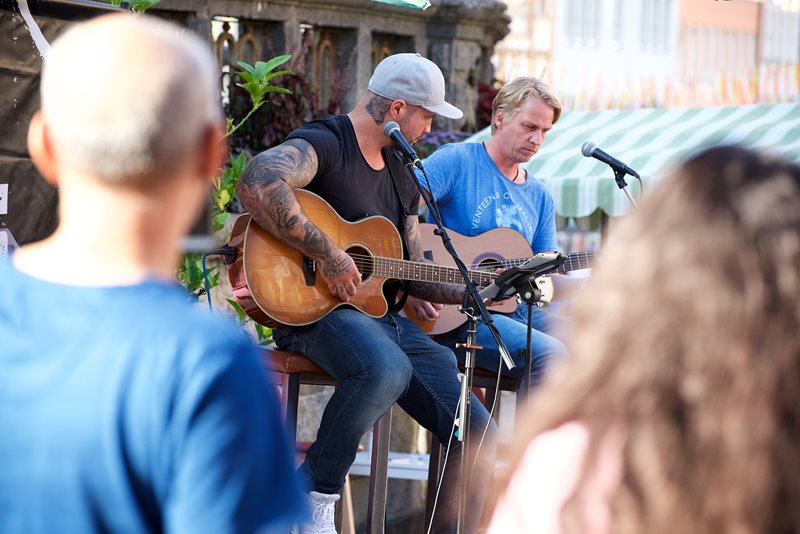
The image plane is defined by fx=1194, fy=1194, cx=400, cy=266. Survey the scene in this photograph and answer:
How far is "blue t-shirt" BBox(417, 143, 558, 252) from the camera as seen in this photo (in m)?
5.10

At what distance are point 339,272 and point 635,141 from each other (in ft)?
16.0

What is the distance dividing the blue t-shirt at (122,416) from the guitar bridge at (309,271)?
111 inches

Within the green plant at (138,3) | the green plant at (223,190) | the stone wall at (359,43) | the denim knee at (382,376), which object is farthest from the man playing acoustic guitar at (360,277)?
the stone wall at (359,43)

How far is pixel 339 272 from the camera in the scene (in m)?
4.18

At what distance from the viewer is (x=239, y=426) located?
1.37m

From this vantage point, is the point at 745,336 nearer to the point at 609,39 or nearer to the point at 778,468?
the point at 778,468

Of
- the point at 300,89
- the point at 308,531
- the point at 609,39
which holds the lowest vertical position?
the point at 308,531

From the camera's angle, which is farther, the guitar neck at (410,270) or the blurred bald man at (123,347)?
the guitar neck at (410,270)

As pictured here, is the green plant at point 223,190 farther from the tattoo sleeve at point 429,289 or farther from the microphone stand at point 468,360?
the microphone stand at point 468,360

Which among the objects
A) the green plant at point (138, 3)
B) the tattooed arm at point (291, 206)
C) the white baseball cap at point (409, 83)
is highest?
the green plant at point (138, 3)

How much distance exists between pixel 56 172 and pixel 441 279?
322cm

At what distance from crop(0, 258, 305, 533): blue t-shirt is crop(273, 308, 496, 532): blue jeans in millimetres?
2558

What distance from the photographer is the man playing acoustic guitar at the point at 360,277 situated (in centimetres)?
399

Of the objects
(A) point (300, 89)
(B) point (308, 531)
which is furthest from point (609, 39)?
(B) point (308, 531)
